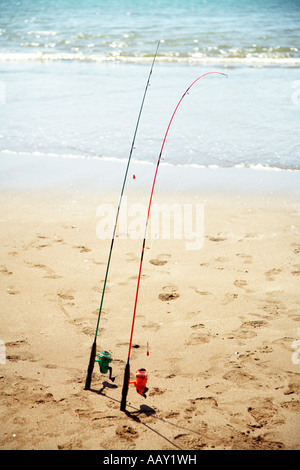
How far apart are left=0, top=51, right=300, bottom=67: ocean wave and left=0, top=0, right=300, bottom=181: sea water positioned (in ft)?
0.09

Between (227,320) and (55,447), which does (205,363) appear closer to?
(227,320)

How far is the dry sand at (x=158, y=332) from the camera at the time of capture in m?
2.66

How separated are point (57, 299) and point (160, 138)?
383 cm

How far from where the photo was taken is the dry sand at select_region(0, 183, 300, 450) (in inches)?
105

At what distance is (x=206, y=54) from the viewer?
13.1 metres

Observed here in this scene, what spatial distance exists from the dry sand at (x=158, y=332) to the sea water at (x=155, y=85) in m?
1.90

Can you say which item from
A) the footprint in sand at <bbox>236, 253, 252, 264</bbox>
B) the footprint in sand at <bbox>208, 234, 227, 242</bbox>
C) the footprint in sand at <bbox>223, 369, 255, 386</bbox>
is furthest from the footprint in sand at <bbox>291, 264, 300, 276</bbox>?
the footprint in sand at <bbox>223, 369, 255, 386</bbox>

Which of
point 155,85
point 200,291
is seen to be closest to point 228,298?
point 200,291

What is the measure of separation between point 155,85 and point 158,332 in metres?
6.91

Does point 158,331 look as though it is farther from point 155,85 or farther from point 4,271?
point 155,85

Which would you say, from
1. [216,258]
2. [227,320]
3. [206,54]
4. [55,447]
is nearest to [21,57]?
[206,54]

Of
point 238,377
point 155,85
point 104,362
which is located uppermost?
point 155,85

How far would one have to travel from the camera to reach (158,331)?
346 centimetres

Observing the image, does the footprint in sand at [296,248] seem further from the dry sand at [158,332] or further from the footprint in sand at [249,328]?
the footprint in sand at [249,328]
